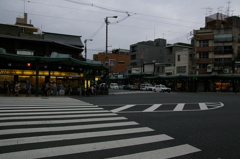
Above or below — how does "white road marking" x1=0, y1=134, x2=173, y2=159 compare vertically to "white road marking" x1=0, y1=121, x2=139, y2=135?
below

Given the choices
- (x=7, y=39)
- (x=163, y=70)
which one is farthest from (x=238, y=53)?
(x=7, y=39)

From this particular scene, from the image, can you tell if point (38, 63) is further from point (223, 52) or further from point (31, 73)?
point (223, 52)

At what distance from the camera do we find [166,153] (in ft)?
16.3

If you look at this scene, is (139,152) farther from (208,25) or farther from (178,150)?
(208,25)

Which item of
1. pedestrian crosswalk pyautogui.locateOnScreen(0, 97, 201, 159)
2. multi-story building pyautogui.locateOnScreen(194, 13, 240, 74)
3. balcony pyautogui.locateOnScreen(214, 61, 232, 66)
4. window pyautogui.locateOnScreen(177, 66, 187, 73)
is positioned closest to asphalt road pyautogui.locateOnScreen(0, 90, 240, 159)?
pedestrian crosswalk pyautogui.locateOnScreen(0, 97, 201, 159)

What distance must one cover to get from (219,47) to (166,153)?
1955 inches

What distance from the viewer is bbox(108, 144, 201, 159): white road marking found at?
4.70m

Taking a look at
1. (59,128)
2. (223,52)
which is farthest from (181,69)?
(59,128)

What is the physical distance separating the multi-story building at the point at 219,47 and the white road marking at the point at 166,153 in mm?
44825

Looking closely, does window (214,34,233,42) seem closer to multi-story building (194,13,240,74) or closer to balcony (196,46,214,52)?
multi-story building (194,13,240,74)

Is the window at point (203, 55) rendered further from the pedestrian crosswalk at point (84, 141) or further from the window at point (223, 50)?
the pedestrian crosswalk at point (84, 141)

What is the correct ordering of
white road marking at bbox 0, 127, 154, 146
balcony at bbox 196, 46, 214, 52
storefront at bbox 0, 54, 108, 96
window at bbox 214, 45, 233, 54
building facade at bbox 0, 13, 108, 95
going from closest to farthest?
white road marking at bbox 0, 127, 154, 146
storefront at bbox 0, 54, 108, 96
building facade at bbox 0, 13, 108, 95
window at bbox 214, 45, 233, 54
balcony at bbox 196, 46, 214, 52

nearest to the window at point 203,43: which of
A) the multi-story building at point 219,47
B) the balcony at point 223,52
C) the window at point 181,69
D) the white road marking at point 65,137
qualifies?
the multi-story building at point 219,47

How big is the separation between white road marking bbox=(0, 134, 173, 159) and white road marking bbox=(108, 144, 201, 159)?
69cm
